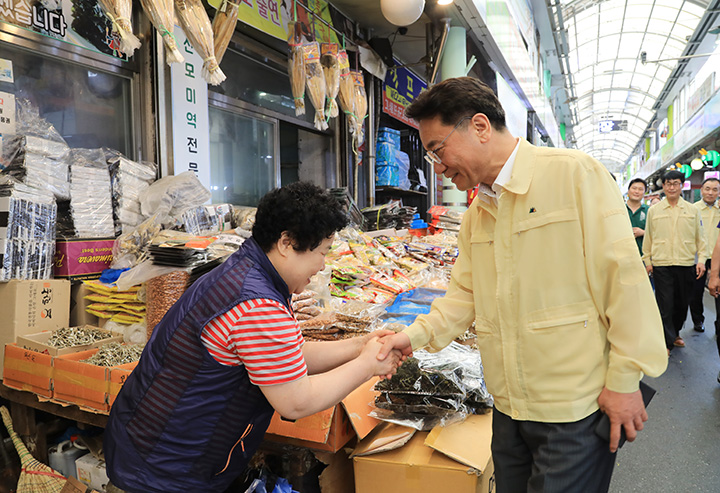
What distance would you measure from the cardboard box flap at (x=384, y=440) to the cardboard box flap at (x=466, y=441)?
0.09 metres

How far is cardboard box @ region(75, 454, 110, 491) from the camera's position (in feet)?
7.02

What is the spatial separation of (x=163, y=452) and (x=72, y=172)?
2077mm

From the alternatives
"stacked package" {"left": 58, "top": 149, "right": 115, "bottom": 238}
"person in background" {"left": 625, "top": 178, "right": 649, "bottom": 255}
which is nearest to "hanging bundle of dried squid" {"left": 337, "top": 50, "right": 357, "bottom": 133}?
"stacked package" {"left": 58, "top": 149, "right": 115, "bottom": 238}

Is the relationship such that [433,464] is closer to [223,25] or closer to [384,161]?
[223,25]

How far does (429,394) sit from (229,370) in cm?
93

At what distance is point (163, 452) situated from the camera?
1.29 m

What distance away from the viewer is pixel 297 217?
4.22 feet

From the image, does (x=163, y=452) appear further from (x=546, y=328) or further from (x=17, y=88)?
(x=17, y=88)

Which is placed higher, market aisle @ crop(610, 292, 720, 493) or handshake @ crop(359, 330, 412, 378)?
handshake @ crop(359, 330, 412, 378)

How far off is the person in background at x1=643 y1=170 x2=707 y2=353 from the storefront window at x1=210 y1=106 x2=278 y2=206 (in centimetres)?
444

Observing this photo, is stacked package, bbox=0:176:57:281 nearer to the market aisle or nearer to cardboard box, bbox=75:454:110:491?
cardboard box, bbox=75:454:110:491

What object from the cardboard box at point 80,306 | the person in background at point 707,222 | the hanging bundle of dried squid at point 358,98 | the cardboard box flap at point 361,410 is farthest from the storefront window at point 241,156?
the person in background at point 707,222

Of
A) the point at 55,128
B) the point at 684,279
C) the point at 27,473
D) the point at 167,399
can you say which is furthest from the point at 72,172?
the point at 684,279

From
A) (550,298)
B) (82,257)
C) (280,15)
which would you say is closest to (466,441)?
(550,298)
